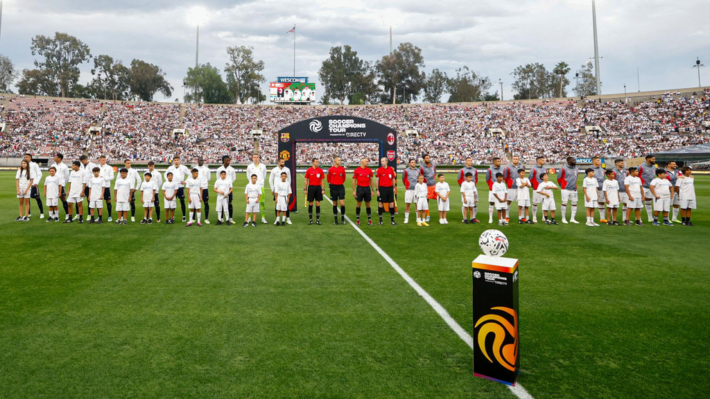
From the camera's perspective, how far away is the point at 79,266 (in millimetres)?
7023

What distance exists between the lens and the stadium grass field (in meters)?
3.30

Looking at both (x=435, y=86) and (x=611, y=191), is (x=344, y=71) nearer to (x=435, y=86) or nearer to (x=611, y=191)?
(x=435, y=86)

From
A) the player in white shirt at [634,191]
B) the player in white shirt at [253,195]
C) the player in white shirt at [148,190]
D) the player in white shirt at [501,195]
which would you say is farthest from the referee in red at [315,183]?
the player in white shirt at [634,191]

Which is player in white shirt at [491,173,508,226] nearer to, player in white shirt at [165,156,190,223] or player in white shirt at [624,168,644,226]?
player in white shirt at [624,168,644,226]

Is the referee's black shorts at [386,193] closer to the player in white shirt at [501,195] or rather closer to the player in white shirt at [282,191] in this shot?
the player in white shirt at [282,191]

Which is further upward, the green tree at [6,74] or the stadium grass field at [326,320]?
the green tree at [6,74]

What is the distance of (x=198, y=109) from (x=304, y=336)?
60.8 meters

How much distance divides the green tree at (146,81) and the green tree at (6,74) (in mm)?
21173

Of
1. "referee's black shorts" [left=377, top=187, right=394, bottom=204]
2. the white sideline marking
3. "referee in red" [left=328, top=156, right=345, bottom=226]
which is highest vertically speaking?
"referee in red" [left=328, top=156, right=345, bottom=226]

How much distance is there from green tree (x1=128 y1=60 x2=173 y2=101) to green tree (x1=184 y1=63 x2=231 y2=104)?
28.3ft

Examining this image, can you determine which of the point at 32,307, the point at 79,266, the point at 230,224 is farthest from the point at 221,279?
the point at 230,224

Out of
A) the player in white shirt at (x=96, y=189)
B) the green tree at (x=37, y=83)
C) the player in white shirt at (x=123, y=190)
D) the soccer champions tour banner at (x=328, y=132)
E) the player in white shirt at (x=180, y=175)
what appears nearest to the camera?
the player in white shirt at (x=123, y=190)

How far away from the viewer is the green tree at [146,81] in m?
80.5

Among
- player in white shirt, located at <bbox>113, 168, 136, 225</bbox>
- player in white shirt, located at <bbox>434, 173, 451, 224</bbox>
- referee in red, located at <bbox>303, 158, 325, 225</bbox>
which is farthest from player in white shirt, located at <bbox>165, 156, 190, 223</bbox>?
player in white shirt, located at <bbox>434, 173, 451, 224</bbox>
